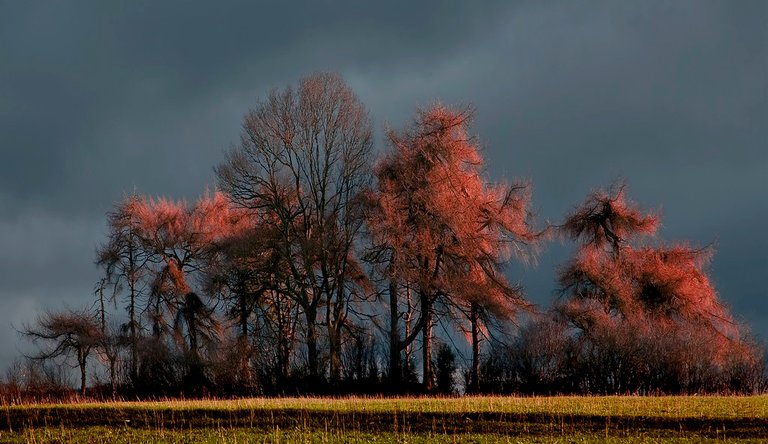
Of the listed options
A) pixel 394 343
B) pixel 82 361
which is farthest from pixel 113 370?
pixel 394 343

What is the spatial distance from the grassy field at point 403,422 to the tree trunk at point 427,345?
37.0 ft

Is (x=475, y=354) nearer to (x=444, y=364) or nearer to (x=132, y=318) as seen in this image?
(x=444, y=364)

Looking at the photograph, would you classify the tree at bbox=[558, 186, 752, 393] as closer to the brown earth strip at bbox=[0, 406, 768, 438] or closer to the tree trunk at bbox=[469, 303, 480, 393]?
the tree trunk at bbox=[469, 303, 480, 393]

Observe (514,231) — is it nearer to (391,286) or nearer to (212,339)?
(391,286)

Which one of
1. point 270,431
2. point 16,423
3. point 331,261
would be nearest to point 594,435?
point 270,431

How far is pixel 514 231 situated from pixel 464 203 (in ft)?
9.22

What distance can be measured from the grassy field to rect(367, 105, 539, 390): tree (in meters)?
10.8

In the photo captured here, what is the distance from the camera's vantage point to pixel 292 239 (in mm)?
43844

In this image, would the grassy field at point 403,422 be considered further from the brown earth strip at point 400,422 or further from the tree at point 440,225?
the tree at point 440,225

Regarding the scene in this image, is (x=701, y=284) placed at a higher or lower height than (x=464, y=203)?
lower

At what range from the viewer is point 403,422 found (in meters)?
24.6

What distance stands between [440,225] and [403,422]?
52.5 ft

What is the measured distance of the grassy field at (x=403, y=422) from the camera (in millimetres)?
22562

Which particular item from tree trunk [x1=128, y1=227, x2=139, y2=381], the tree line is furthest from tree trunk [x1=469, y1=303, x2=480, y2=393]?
tree trunk [x1=128, y1=227, x2=139, y2=381]
